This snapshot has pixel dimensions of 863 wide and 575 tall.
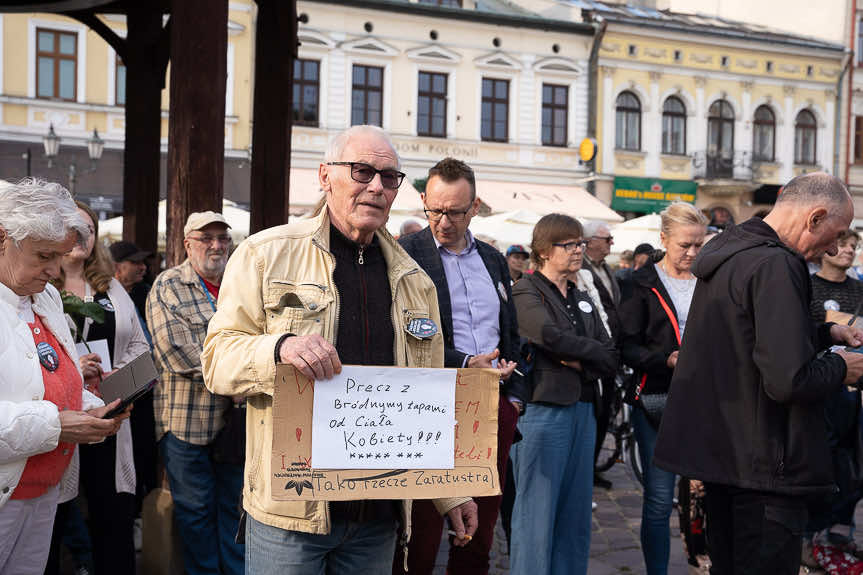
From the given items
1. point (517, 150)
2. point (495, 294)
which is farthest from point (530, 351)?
point (517, 150)

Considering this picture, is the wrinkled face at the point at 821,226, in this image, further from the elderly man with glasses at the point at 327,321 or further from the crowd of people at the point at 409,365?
the elderly man with glasses at the point at 327,321

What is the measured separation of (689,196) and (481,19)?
358 inches

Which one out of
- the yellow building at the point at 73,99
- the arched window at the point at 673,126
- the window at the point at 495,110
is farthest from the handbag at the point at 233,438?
the arched window at the point at 673,126

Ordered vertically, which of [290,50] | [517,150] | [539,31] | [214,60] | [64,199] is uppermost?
[539,31]

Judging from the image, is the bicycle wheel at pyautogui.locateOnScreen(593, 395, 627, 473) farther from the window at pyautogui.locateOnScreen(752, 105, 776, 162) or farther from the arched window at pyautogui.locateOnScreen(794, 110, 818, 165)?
the arched window at pyautogui.locateOnScreen(794, 110, 818, 165)

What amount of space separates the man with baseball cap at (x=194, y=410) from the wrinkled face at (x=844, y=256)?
4014 millimetres

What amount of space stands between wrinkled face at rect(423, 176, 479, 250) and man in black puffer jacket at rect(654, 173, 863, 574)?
1125mm

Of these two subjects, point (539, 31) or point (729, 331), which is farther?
point (539, 31)

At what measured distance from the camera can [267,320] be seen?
2.45 meters

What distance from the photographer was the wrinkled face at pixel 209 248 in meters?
4.57

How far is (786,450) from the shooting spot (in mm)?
2930

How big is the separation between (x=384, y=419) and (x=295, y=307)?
1.29 feet

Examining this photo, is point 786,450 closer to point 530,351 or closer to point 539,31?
point 530,351

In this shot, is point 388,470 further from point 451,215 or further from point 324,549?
point 451,215
